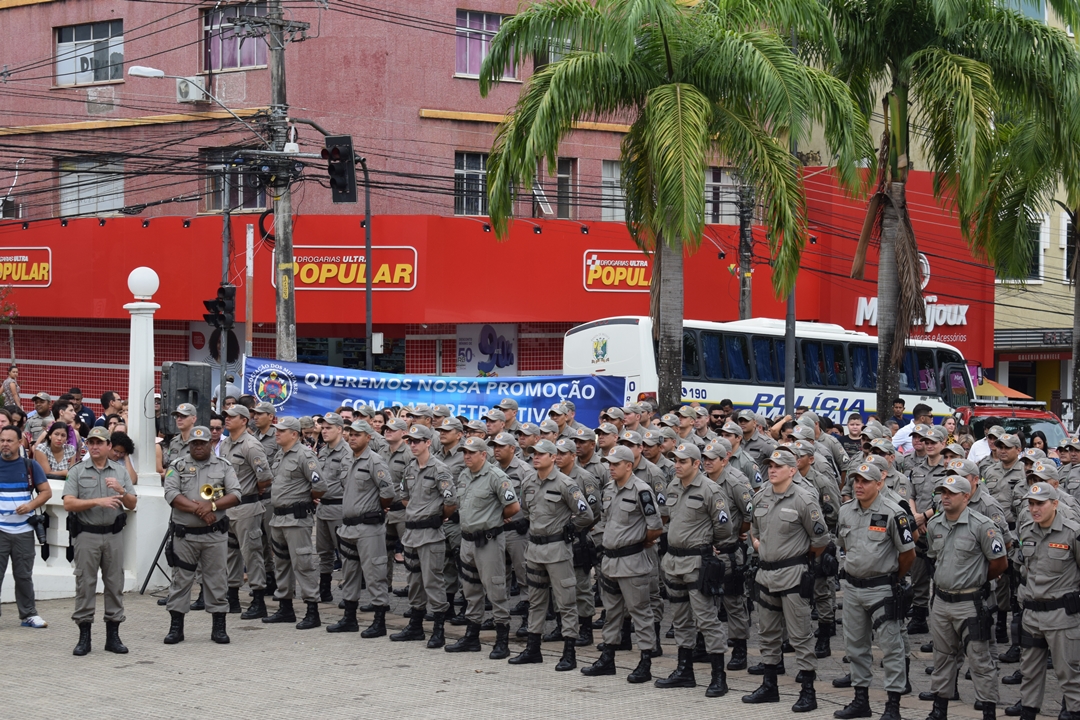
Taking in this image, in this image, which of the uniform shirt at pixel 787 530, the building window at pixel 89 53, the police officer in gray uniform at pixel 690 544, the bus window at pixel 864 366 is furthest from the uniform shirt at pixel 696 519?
the building window at pixel 89 53

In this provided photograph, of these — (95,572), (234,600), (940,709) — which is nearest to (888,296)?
(234,600)

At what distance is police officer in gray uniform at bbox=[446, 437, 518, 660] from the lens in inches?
460

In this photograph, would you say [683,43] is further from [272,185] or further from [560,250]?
[560,250]

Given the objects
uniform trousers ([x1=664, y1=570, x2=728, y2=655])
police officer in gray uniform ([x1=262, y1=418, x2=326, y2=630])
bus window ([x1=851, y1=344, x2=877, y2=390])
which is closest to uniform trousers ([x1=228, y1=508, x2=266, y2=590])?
police officer in gray uniform ([x1=262, y1=418, x2=326, y2=630])

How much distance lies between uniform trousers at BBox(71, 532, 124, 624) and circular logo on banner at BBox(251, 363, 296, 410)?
7.71 metres

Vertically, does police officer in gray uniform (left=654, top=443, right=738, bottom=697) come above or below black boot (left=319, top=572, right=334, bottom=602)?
above

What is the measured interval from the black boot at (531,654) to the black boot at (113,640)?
3452 millimetres

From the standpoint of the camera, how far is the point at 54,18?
3388 centimetres

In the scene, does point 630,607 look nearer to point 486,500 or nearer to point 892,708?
point 486,500

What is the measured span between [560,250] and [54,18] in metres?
14.5

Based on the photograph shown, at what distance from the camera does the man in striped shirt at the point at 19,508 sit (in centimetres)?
1252

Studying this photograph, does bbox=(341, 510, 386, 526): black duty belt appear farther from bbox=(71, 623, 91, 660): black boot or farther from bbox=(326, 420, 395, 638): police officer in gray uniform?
bbox=(71, 623, 91, 660): black boot

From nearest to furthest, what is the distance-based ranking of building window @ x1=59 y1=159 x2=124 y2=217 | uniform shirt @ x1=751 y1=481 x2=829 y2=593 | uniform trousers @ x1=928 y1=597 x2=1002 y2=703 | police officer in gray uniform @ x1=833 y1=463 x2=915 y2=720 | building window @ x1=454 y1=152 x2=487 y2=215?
uniform trousers @ x1=928 y1=597 x2=1002 y2=703, police officer in gray uniform @ x1=833 y1=463 x2=915 y2=720, uniform shirt @ x1=751 y1=481 x2=829 y2=593, building window @ x1=454 y1=152 x2=487 y2=215, building window @ x1=59 y1=159 x2=124 y2=217

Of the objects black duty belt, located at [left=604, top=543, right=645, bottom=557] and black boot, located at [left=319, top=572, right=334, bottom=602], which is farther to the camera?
black boot, located at [left=319, top=572, right=334, bottom=602]
